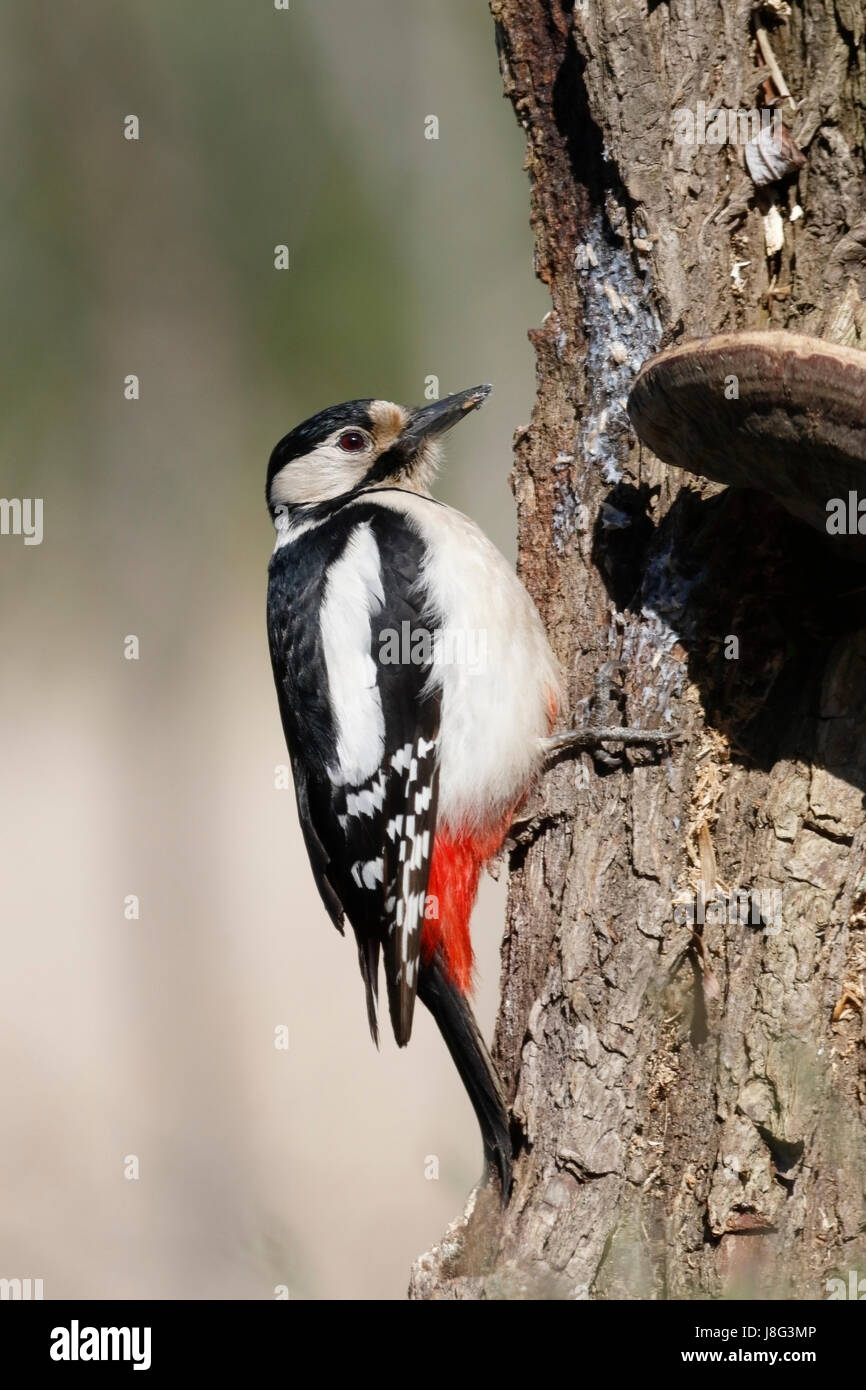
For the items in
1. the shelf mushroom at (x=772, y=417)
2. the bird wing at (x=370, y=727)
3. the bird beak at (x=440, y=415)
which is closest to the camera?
the shelf mushroom at (x=772, y=417)

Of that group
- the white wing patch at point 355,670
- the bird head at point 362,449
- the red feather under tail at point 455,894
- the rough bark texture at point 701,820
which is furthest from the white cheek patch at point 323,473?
the red feather under tail at point 455,894

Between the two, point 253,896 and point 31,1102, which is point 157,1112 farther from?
point 253,896

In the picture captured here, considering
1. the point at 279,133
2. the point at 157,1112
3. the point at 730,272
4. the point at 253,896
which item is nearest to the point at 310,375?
the point at 279,133

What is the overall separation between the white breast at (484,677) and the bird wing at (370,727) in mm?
46

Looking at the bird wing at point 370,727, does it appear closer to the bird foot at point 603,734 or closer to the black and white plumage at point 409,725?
the black and white plumage at point 409,725

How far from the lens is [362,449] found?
3795 millimetres

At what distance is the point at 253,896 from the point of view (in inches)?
281

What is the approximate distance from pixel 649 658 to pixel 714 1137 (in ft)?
3.32

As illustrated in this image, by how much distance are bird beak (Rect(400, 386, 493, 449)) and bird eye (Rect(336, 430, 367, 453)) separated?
12cm

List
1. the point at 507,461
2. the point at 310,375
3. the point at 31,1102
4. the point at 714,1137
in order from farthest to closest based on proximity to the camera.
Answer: the point at 507,461, the point at 310,375, the point at 31,1102, the point at 714,1137

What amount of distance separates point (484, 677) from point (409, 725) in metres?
0.24

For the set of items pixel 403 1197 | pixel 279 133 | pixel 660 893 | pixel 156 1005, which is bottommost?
pixel 403 1197

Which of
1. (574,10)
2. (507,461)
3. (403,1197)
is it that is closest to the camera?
(574,10)

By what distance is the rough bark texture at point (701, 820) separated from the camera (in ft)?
8.27
